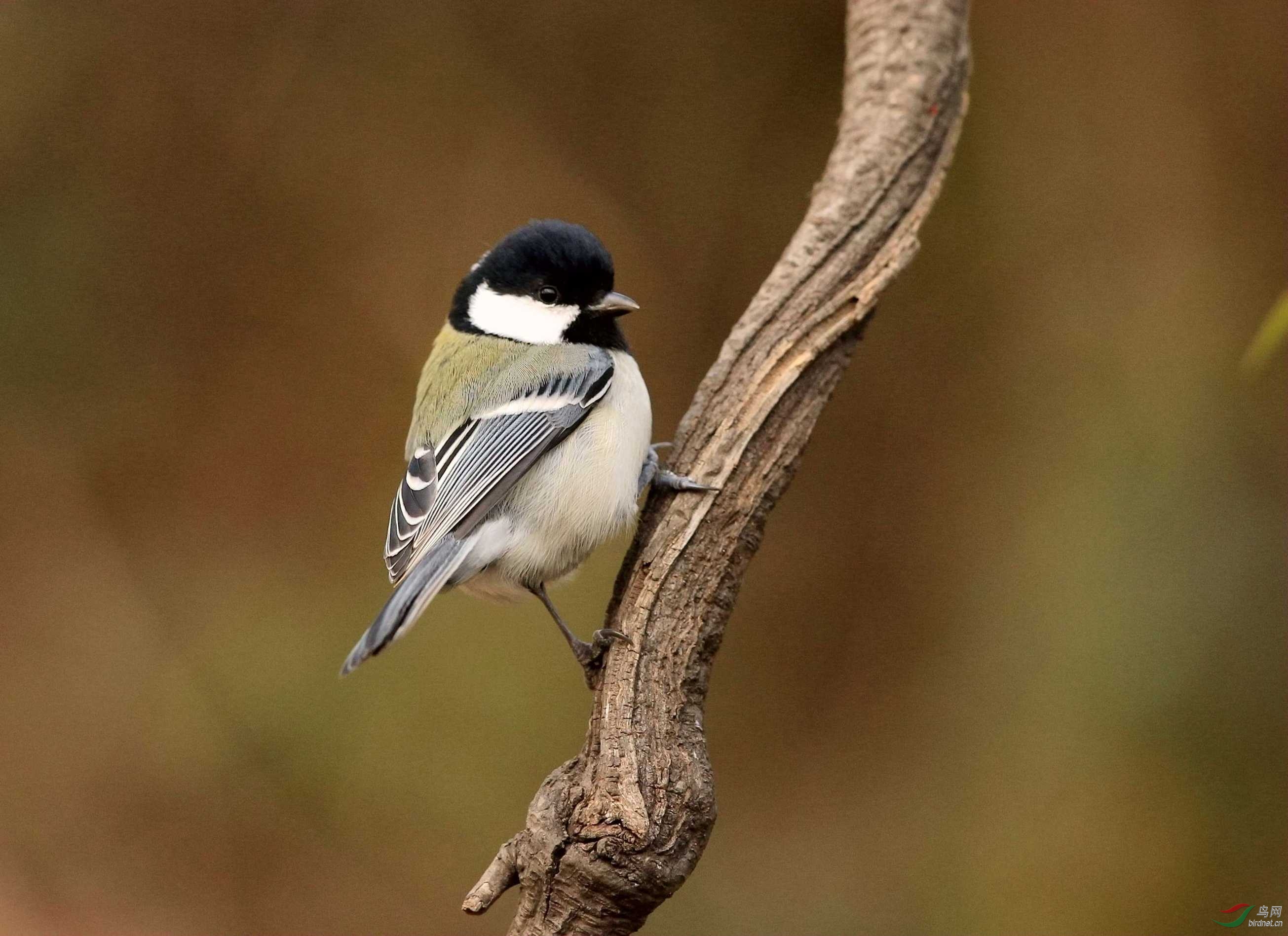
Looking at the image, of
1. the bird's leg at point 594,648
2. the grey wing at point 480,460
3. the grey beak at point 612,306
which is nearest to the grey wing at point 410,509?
the grey wing at point 480,460

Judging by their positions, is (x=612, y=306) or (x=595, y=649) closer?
(x=595, y=649)

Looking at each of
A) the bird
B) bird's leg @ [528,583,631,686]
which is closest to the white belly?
the bird

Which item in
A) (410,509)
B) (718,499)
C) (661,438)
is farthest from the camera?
(661,438)

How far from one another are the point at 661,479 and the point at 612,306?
1.29 feet

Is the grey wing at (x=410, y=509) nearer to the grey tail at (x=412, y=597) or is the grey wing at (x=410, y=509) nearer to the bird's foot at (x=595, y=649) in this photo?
the grey tail at (x=412, y=597)

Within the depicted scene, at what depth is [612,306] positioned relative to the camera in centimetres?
204

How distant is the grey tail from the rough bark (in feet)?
0.87

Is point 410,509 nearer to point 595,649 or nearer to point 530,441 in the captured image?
point 530,441

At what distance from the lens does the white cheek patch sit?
2.06 metres

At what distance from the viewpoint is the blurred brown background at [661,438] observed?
2.60 metres

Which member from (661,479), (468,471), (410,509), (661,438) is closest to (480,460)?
(468,471)

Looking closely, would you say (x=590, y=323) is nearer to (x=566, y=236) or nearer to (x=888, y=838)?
(x=566, y=236)

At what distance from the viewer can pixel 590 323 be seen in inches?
81.5

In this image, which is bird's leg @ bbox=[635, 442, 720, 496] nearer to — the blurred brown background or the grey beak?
the grey beak
